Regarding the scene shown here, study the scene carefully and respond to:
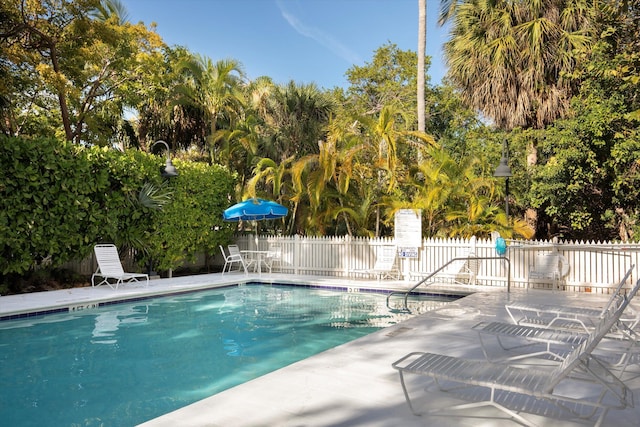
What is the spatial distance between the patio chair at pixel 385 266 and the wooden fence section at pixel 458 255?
0.23 metres

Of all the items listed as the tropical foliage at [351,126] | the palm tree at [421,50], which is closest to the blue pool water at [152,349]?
the tropical foliage at [351,126]

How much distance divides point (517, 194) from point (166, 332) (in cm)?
1308

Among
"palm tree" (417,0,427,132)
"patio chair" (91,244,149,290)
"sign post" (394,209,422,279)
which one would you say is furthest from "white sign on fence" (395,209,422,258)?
"patio chair" (91,244,149,290)

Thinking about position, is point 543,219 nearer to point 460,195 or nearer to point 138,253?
point 460,195

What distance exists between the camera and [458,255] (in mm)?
11953

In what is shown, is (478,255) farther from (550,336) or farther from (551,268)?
(550,336)

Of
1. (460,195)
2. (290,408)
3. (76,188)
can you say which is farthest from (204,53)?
(290,408)

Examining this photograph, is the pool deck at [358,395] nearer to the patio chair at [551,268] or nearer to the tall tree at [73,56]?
the patio chair at [551,268]

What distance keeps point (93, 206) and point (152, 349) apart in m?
6.00

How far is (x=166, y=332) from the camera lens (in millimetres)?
7316

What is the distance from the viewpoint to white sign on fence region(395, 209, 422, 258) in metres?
12.3

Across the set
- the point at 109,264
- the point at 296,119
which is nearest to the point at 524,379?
the point at 109,264

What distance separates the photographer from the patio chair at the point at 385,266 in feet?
40.1

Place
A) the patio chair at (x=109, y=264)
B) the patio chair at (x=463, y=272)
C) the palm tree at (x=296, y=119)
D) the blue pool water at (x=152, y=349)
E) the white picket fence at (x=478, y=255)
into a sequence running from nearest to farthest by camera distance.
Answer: the blue pool water at (x=152, y=349) → the white picket fence at (x=478, y=255) → the patio chair at (x=109, y=264) → the patio chair at (x=463, y=272) → the palm tree at (x=296, y=119)
